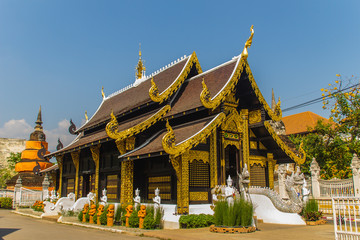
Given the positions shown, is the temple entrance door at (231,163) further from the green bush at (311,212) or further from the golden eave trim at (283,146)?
the green bush at (311,212)

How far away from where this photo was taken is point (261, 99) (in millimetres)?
14734

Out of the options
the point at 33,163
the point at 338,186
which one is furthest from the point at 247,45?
the point at 33,163

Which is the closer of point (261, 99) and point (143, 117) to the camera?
point (261, 99)

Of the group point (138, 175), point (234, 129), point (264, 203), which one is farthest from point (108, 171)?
point (264, 203)

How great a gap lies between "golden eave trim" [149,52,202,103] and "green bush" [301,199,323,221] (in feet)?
23.0

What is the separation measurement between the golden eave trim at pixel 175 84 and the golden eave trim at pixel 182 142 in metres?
3.15

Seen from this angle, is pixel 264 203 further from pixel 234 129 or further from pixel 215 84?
pixel 215 84

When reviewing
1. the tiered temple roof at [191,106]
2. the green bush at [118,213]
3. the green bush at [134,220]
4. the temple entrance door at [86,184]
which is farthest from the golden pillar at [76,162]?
the green bush at [134,220]

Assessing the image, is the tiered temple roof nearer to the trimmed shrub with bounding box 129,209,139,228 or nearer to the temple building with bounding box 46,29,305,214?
the temple building with bounding box 46,29,305,214

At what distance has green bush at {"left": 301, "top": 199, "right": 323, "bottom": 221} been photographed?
12.5 metres

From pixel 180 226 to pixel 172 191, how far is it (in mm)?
1497

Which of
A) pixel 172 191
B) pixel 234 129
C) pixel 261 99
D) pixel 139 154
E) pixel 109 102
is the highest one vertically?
pixel 109 102

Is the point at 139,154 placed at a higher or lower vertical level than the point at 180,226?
higher

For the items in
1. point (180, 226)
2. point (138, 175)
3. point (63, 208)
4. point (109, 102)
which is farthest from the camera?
point (109, 102)
